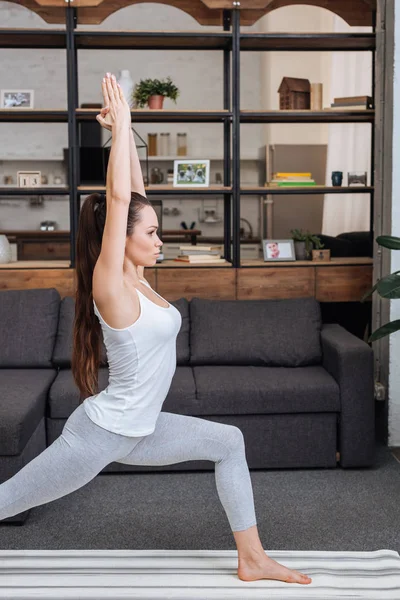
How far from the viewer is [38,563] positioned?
2.63 meters

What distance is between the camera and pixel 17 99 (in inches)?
197

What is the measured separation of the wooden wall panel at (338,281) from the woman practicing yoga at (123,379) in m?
2.70

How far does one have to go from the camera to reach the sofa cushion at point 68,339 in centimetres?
435

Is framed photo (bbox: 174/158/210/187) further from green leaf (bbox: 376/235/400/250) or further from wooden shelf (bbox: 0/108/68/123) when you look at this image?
green leaf (bbox: 376/235/400/250)

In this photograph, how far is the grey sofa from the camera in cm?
388

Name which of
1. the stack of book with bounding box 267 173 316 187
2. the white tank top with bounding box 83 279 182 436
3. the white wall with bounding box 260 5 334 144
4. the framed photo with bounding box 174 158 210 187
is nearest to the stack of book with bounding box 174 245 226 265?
the framed photo with bounding box 174 158 210 187

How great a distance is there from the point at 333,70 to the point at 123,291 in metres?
6.10

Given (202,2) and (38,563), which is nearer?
(38,563)

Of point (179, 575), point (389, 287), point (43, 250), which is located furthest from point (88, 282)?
point (43, 250)

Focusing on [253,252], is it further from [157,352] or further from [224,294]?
[157,352]

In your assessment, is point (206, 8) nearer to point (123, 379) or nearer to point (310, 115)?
point (310, 115)

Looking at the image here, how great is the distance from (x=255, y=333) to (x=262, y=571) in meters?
2.13

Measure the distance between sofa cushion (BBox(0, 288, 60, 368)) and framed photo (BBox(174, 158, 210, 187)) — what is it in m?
1.10

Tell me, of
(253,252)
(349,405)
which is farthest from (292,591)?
(253,252)
